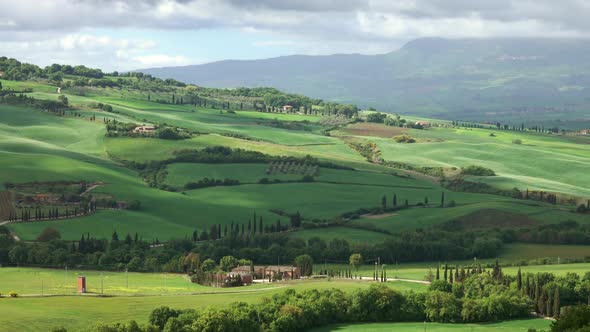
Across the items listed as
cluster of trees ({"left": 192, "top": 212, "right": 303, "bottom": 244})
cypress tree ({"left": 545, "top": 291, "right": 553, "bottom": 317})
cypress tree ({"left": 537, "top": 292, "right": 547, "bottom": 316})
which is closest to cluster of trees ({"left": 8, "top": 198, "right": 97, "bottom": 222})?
cluster of trees ({"left": 192, "top": 212, "right": 303, "bottom": 244})

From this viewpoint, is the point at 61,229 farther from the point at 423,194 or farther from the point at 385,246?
the point at 423,194

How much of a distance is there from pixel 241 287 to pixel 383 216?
173 ft

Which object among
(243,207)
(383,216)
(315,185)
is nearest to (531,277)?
(383,216)

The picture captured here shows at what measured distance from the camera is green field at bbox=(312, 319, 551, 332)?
103000 mm

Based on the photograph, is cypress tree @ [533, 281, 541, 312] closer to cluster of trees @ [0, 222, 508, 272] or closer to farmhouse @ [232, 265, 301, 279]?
farmhouse @ [232, 265, 301, 279]

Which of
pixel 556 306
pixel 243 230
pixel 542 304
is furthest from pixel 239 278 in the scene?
pixel 556 306

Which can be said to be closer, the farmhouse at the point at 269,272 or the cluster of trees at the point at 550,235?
the farmhouse at the point at 269,272

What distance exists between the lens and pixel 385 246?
476ft

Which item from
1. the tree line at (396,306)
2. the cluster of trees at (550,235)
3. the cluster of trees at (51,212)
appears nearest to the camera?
the tree line at (396,306)

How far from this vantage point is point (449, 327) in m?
105

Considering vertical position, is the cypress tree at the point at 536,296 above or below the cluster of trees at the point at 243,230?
above

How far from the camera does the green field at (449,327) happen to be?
338ft

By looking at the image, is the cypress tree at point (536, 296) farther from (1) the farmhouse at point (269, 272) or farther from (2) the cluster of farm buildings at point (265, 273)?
Result: (1) the farmhouse at point (269, 272)

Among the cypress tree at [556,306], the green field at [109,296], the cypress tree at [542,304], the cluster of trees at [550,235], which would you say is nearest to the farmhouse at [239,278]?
the green field at [109,296]
